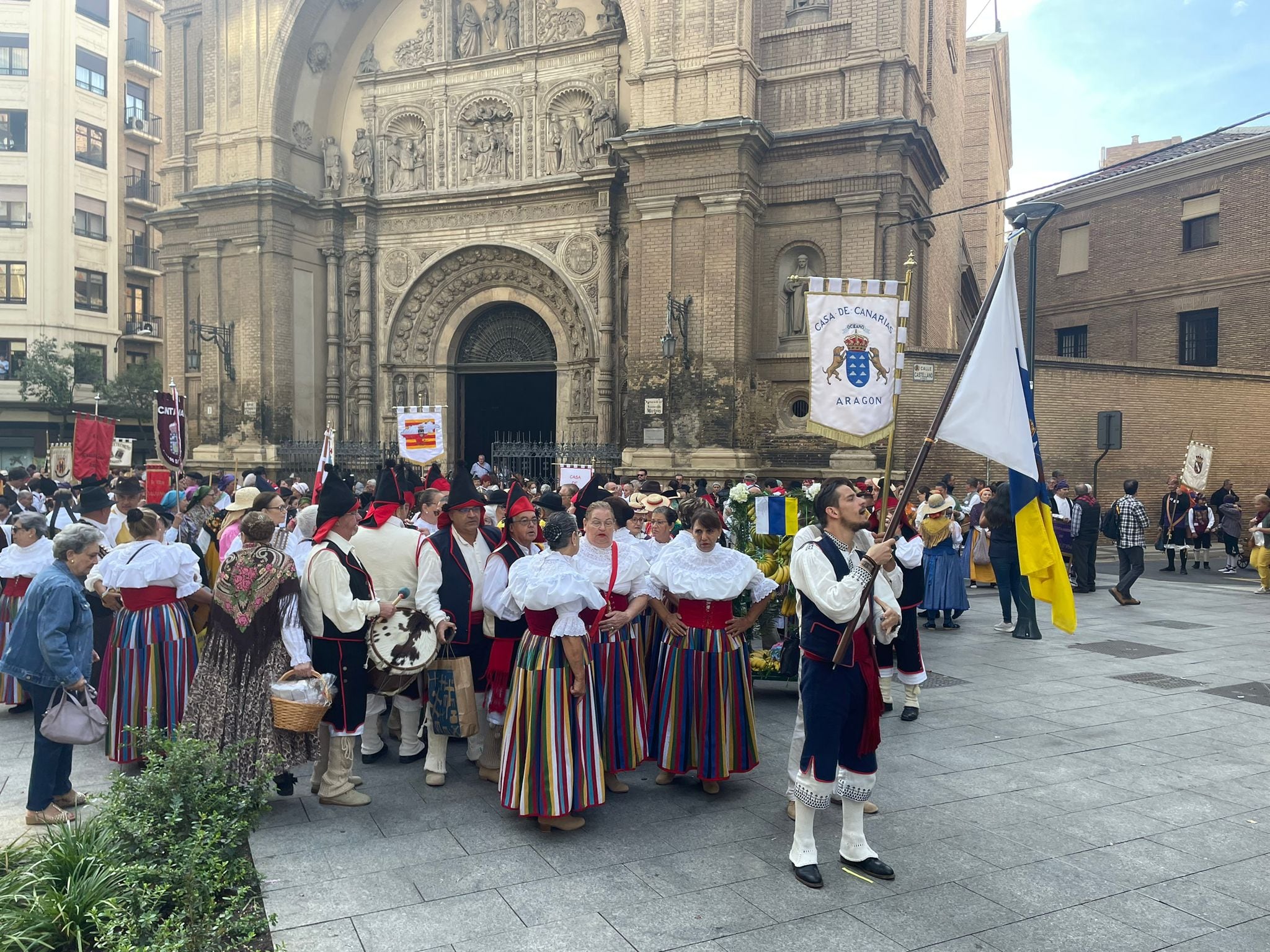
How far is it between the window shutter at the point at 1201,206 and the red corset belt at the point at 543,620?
28264 millimetres

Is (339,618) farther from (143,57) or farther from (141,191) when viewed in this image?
(143,57)

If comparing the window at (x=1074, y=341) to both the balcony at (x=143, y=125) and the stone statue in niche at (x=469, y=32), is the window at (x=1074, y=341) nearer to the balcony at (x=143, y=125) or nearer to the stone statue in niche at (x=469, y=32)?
the stone statue in niche at (x=469, y=32)

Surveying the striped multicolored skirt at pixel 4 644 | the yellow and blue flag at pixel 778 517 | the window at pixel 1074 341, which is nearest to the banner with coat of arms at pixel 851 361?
the yellow and blue flag at pixel 778 517

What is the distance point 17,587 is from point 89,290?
118ft

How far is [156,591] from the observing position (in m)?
5.89

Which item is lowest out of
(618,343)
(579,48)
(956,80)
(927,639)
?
(927,639)

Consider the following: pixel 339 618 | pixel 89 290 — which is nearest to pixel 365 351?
pixel 339 618

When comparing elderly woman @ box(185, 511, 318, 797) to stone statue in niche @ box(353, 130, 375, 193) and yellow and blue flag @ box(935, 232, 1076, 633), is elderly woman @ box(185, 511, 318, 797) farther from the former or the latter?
stone statue in niche @ box(353, 130, 375, 193)

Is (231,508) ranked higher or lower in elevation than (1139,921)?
higher

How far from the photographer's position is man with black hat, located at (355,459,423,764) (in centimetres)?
617

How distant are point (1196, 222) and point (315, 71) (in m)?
24.7

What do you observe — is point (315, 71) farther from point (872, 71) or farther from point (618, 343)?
point (872, 71)

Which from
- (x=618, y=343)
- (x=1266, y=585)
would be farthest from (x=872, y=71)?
(x=1266, y=585)

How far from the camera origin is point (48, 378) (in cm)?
3303
